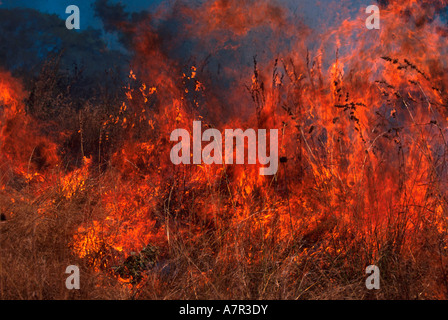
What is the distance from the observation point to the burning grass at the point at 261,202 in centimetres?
225

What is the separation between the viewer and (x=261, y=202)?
11.1ft

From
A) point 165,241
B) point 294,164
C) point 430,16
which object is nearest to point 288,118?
point 294,164

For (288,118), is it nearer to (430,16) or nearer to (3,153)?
(430,16)

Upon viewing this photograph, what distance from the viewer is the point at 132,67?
4582 millimetres

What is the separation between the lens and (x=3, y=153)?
4188mm

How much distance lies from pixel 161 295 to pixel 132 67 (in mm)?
2997

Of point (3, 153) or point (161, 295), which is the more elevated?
point (3, 153)

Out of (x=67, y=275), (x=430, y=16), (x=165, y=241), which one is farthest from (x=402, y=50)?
(x=67, y=275)

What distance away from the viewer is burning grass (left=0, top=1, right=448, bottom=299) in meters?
2.25

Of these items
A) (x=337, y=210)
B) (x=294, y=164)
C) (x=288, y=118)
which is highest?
(x=288, y=118)

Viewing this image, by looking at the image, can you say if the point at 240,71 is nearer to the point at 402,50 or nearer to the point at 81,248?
the point at 402,50
